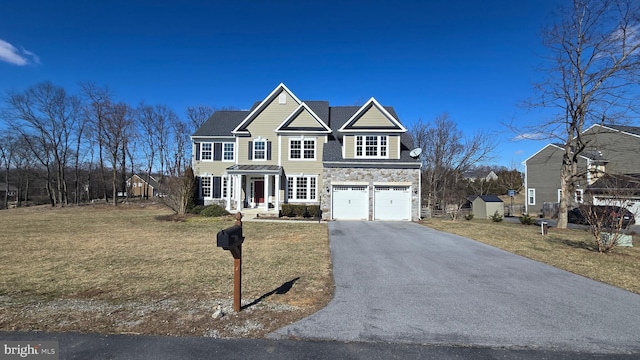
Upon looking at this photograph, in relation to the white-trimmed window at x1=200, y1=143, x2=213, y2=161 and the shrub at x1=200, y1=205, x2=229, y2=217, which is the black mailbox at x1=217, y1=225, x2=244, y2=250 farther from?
the white-trimmed window at x1=200, y1=143, x2=213, y2=161

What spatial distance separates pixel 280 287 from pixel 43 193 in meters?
63.9

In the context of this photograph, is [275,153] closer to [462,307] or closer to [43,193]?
[462,307]

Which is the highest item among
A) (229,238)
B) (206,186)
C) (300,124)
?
(300,124)

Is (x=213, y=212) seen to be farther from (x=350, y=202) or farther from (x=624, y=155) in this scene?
(x=624, y=155)

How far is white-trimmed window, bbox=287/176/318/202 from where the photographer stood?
70.1 feet

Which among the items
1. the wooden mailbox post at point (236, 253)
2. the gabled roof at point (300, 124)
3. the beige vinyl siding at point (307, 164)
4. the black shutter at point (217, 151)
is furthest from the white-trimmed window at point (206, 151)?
the wooden mailbox post at point (236, 253)

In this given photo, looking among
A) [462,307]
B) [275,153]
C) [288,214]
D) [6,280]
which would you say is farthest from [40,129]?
[462,307]

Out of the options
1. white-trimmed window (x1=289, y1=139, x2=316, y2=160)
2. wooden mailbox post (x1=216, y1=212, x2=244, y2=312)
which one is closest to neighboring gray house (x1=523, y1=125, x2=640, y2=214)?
white-trimmed window (x1=289, y1=139, x2=316, y2=160)

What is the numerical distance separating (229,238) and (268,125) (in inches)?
770

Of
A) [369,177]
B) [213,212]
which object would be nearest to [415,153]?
[369,177]

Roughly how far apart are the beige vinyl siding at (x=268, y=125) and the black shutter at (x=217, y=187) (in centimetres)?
284

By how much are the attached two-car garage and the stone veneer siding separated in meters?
0.26

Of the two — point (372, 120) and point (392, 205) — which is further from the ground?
point (372, 120)

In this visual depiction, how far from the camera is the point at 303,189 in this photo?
846 inches
